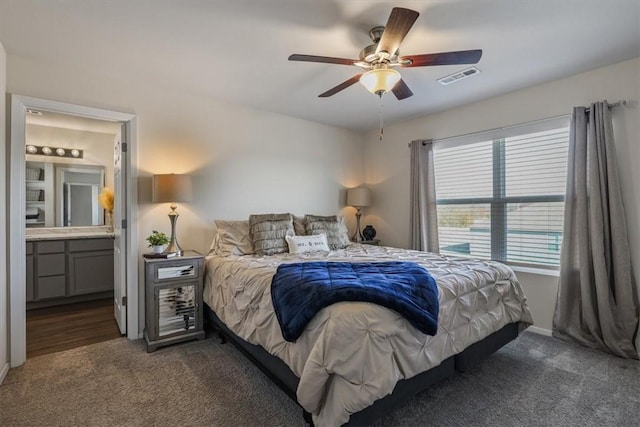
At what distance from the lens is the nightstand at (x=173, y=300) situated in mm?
2674

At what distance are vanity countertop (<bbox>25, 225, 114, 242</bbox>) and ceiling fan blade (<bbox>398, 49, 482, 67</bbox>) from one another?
14.6ft

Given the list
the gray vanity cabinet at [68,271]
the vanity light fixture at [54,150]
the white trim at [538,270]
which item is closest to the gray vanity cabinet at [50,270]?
the gray vanity cabinet at [68,271]

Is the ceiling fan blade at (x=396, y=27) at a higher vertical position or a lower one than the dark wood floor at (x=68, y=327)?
higher

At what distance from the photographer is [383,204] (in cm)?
468

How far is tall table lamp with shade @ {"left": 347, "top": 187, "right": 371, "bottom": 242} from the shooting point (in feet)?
15.0

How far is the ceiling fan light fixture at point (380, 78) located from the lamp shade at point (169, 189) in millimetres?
1861

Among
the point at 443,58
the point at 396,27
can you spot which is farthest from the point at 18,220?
the point at 443,58

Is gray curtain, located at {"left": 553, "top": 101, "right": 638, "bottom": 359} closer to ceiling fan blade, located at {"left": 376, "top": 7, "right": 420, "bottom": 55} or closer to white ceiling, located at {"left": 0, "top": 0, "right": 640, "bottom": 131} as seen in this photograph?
white ceiling, located at {"left": 0, "top": 0, "right": 640, "bottom": 131}

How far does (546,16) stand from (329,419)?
2.74 metres

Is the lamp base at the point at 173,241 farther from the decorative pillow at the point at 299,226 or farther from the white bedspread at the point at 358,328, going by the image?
the decorative pillow at the point at 299,226

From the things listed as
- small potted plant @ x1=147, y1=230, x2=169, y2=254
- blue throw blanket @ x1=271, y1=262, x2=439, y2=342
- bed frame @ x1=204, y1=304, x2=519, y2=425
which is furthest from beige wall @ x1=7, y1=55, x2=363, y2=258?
blue throw blanket @ x1=271, y1=262, x2=439, y2=342

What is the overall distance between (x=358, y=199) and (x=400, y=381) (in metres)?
3.12

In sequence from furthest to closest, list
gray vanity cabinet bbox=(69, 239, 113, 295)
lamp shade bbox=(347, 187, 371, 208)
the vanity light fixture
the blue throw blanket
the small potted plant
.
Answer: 1. lamp shade bbox=(347, 187, 371, 208)
2. the vanity light fixture
3. gray vanity cabinet bbox=(69, 239, 113, 295)
4. the small potted plant
5. the blue throw blanket

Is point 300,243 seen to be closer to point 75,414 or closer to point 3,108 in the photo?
point 75,414
